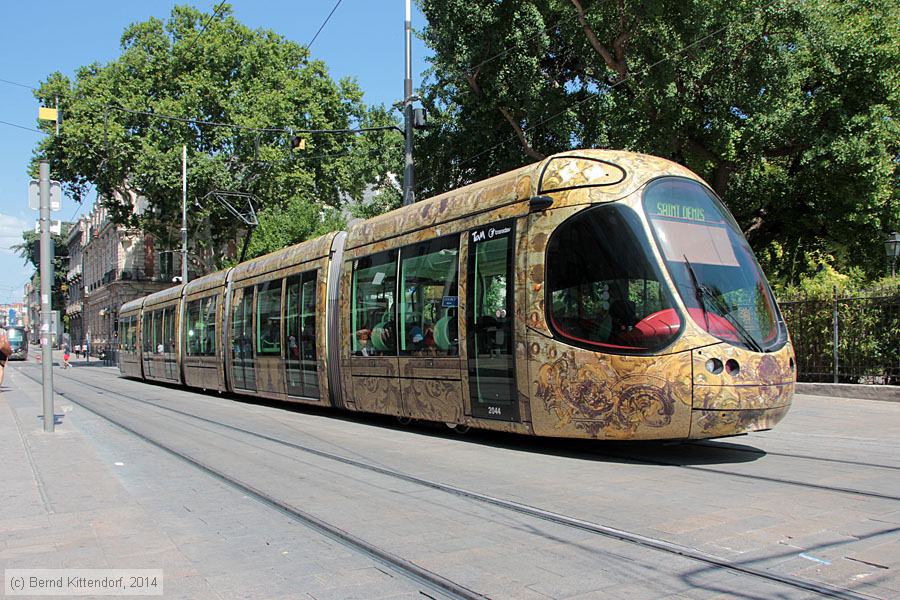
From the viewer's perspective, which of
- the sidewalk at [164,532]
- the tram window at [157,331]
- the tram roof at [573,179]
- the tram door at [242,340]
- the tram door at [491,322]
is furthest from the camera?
the tram window at [157,331]

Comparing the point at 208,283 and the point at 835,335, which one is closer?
the point at 835,335

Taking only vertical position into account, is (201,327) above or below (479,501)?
→ above

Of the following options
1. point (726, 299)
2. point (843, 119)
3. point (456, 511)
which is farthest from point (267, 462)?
point (843, 119)

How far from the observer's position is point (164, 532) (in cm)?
521

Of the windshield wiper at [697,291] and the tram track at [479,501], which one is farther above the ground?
the windshield wiper at [697,291]

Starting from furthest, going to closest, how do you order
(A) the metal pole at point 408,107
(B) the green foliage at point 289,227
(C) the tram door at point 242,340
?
1. (B) the green foliage at point 289,227
2. (A) the metal pole at point 408,107
3. (C) the tram door at point 242,340

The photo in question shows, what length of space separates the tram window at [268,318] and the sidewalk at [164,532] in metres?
6.01

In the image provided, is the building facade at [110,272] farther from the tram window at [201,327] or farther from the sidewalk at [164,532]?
the sidewalk at [164,532]

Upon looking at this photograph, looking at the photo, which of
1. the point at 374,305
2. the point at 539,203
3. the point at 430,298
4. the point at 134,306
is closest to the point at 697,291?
the point at 539,203

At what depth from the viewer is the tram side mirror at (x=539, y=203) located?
8.02m

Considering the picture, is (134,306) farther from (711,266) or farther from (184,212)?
(711,266)

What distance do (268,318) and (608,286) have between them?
29.6ft

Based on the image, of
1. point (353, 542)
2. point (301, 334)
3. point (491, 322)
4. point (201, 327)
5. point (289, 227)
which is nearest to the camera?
point (353, 542)

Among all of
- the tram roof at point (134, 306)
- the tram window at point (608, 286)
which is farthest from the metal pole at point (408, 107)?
the tram roof at point (134, 306)
